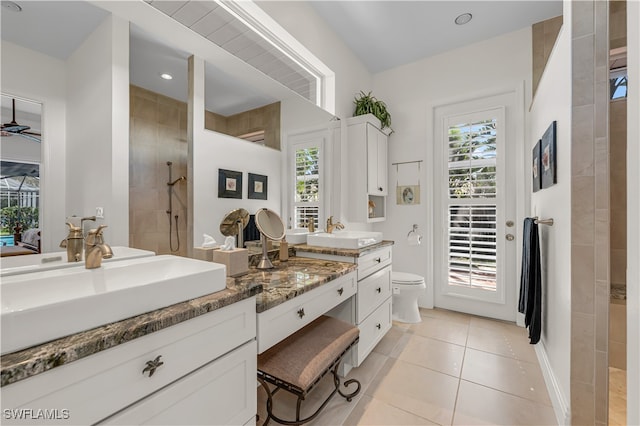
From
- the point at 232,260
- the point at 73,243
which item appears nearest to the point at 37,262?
the point at 73,243

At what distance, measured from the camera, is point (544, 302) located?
1883mm

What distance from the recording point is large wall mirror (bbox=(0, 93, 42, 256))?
875mm

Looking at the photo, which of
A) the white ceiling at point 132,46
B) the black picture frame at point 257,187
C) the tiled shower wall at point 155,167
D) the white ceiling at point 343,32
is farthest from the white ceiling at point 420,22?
the tiled shower wall at point 155,167

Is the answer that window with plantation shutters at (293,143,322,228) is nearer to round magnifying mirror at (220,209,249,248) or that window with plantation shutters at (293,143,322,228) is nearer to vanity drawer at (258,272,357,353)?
round magnifying mirror at (220,209,249,248)

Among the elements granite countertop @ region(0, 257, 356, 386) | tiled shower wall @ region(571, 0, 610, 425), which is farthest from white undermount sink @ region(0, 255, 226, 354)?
tiled shower wall @ region(571, 0, 610, 425)

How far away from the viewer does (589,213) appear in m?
1.24

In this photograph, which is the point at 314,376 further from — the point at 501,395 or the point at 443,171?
the point at 443,171

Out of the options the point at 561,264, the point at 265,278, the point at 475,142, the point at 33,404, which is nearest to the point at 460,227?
the point at 475,142

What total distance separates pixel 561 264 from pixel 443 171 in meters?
1.61

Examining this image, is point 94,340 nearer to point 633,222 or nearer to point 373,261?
point 633,222

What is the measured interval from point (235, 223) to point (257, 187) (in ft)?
0.93

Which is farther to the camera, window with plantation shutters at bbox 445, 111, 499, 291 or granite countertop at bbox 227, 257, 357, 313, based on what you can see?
window with plantation shutters at bbox 445, 111, 499, 291

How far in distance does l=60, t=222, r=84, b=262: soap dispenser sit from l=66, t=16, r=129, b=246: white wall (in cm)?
6

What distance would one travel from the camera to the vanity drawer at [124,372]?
557mm
